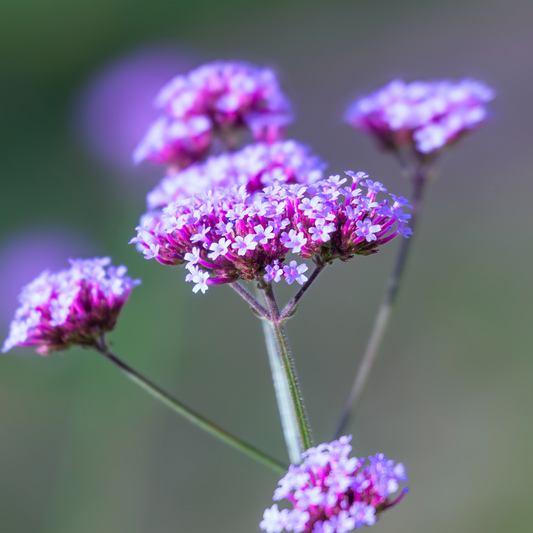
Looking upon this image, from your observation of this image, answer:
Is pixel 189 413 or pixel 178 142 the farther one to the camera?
pixel 178 142

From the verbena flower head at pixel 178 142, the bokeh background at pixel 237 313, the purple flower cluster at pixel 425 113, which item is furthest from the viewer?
the bokeh background at pixel 237 313

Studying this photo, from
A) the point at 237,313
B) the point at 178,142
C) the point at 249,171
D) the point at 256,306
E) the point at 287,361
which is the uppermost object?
the point at 237,313

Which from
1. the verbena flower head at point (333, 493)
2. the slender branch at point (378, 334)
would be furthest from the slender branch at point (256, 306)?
the slender branch at point (378, 334)

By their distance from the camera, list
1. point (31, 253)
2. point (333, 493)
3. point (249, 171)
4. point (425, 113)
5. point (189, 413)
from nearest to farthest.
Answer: point (333, 493), point (189, 413), point (249, 171), point (425, 113), point (31, 253)

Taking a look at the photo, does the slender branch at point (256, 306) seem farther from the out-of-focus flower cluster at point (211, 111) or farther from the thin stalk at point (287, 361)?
the out-of-focus flower cluster at point (211, 111)

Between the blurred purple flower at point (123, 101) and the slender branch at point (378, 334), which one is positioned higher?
the blurred purple flower at point (123, 101)

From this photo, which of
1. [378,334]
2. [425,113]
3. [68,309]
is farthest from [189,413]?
[425,113]

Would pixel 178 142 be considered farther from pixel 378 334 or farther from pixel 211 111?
pixel 378 334
